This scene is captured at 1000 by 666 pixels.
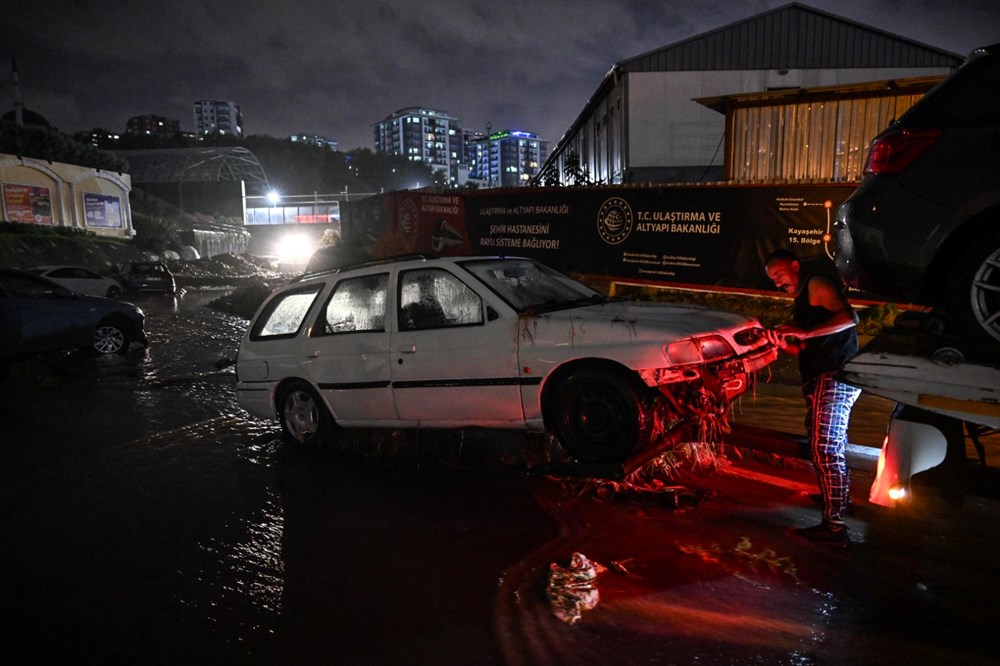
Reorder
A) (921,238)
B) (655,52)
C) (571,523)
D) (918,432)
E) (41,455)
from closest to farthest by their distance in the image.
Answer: (918,432)
(921,238)
(571,523)
(41,455)
(655,52)

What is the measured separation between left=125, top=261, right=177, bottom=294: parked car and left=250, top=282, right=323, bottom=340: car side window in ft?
67.7

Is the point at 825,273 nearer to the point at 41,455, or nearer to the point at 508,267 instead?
the point at 508,267

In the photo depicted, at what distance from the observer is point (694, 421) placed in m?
4.57

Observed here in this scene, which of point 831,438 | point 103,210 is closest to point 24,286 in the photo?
point 831,438

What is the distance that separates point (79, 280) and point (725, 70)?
1998cm

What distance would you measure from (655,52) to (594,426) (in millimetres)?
16819

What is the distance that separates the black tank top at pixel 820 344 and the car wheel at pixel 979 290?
68 centimetres

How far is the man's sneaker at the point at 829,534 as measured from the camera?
377cm

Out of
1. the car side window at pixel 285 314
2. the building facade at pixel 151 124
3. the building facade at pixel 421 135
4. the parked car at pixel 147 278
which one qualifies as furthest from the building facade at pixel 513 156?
the car side window at pixel 285 314

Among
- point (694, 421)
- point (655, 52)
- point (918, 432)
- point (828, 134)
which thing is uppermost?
point (655, 52)

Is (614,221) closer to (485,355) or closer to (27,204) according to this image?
(485,355)

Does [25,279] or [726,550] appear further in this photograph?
[25,279]

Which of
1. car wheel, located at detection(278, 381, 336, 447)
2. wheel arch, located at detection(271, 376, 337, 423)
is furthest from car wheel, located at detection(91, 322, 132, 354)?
car wheel, located at detection(278, 381, 336, 447)

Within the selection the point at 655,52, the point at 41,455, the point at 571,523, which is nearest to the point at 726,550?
the point at 571,523
